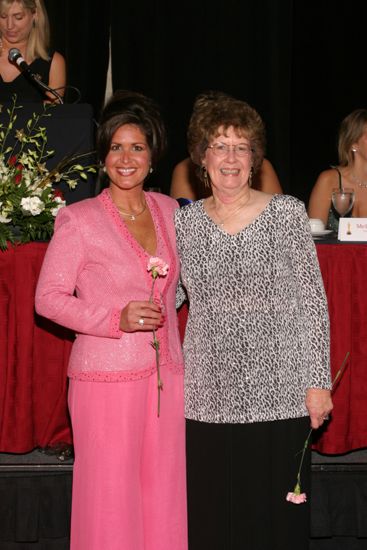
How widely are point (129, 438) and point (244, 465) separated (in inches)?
13.9

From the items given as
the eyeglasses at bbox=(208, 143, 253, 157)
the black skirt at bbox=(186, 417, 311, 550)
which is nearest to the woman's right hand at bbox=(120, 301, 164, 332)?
the black skirt at bbox=(186, 417, 311, 550)

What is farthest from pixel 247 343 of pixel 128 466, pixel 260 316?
pixel 128 466

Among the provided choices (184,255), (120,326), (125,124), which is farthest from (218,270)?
(125,124)

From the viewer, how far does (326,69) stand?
5.84 meters

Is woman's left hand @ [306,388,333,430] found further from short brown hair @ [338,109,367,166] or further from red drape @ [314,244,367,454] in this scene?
short brown hair @ [338,109,367,166]

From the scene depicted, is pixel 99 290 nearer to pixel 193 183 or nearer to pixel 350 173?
pixel 193 183

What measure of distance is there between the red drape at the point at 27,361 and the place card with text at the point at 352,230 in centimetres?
108

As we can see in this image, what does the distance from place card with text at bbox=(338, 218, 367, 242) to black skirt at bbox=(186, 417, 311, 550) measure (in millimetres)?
923

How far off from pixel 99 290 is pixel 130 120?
528mm

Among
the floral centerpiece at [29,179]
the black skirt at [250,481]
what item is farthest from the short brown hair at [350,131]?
the black skirt at [250,481]

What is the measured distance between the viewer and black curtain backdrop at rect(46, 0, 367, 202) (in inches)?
218

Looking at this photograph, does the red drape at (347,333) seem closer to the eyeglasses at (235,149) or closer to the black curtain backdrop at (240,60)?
the eyeglasses at (235,149)

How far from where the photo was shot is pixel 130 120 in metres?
2.79

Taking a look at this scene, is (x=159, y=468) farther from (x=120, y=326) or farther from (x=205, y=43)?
(x=205, y=43)
